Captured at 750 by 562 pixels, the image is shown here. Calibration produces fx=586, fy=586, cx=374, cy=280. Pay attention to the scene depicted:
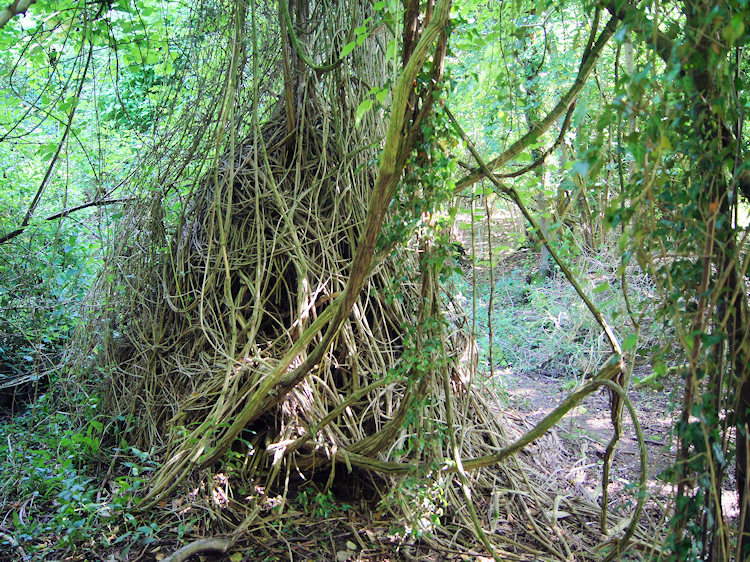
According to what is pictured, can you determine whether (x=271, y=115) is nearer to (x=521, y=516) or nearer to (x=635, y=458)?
(x=521, y=516)

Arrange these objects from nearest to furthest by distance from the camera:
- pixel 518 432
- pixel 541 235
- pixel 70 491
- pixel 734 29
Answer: pixel 734 29 < pixel 541 235 < pixel 70 491 < pixel 518 432

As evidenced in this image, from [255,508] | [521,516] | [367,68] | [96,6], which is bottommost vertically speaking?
[255,508]

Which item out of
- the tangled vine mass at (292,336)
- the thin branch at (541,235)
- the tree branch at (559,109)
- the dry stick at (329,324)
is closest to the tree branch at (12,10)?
the tangled vine mass at (292,336)

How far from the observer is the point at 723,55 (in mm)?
1185

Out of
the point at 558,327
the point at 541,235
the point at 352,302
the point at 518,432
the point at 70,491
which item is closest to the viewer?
the point at 541,235

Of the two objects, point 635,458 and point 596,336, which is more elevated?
point 596,336

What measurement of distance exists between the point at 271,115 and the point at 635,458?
3.08 meters

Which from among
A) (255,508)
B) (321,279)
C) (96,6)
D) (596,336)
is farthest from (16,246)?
(596,336)

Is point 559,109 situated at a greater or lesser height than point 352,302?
greater

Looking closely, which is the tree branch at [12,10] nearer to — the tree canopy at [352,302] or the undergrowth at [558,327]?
the tree canopy at [352,302]

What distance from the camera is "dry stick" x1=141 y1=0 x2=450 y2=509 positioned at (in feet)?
5.60

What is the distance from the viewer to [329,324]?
Answer: 2.46 meters

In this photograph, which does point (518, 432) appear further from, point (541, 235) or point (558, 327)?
point (558, 327)

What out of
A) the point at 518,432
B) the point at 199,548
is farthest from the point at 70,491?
the point at 518,432
